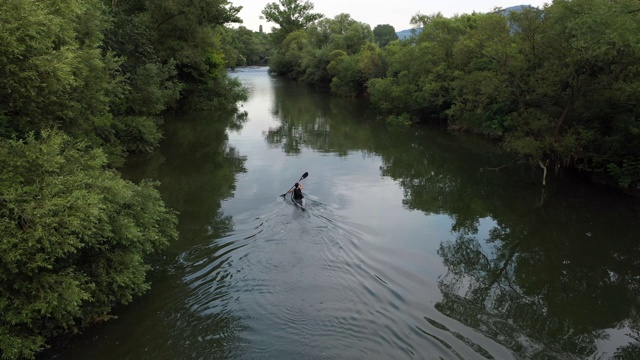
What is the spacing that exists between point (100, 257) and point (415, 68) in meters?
34.5

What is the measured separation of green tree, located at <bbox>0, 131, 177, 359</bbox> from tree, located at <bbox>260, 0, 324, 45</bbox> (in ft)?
321

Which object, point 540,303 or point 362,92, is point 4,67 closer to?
point 540,303

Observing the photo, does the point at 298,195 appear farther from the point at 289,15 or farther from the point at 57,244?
the point at 289,15

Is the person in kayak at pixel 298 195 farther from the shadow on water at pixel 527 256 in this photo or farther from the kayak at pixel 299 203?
the shadow on water at pixel 527 256

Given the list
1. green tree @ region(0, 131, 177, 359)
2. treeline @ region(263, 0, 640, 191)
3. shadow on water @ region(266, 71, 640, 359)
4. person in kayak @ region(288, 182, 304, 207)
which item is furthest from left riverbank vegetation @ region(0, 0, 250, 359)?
treeline @ region(263, 0, 640, 191)

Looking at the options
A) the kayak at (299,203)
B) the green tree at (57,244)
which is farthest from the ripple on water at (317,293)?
the green tree at (57,244)

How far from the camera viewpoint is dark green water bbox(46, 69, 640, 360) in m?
10.1

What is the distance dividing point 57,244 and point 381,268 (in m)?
8.60

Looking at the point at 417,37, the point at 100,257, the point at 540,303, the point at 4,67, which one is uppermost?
the point at 417,37

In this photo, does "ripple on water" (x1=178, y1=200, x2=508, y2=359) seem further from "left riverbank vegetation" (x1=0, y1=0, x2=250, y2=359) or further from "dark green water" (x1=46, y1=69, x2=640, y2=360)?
"left riverbank vegetation" (x1=0, y1=0, x2=250, y2=359)

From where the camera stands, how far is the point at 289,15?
339 ft

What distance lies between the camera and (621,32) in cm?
1738

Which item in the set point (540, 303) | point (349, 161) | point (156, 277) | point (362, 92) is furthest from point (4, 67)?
point (362, 92)

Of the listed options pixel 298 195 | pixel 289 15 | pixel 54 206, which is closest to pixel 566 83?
pixel 298 195
